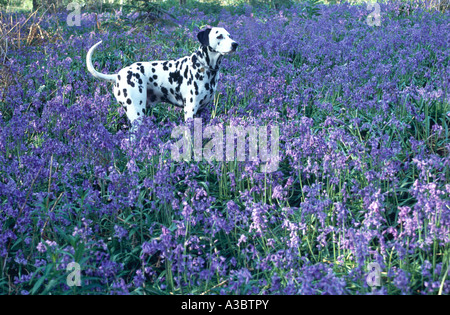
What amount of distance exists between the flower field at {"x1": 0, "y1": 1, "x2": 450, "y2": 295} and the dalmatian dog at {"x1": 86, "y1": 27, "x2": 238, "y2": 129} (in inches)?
13.5

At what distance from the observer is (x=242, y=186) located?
486 cm

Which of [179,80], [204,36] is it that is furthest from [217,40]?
[179,80]

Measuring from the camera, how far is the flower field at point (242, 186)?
3.32m

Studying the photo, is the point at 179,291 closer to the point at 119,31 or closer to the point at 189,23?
the point at 119,31

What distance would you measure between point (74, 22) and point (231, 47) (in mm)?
8357

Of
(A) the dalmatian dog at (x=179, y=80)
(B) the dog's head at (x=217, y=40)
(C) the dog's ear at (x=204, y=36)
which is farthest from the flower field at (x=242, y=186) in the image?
(C) the dog's ear at (x=204, y=36)

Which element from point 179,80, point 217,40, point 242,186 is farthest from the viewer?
point 179,80

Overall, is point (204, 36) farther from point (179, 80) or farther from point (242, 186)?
point (242, 186)

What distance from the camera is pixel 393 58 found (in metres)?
8.06

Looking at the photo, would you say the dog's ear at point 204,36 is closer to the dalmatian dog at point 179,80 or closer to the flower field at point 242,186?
the dalmatian dog at point 179,80

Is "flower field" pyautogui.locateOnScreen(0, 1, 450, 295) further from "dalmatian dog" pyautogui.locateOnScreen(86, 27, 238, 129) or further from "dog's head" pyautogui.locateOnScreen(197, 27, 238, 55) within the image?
"dog's head" pyautogui.locateOnScreen(197, 27, 238, 55)

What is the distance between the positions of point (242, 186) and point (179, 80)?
2.07 m

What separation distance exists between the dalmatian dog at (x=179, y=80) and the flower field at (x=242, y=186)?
343 mm

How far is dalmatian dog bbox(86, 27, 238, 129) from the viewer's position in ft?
19.6
